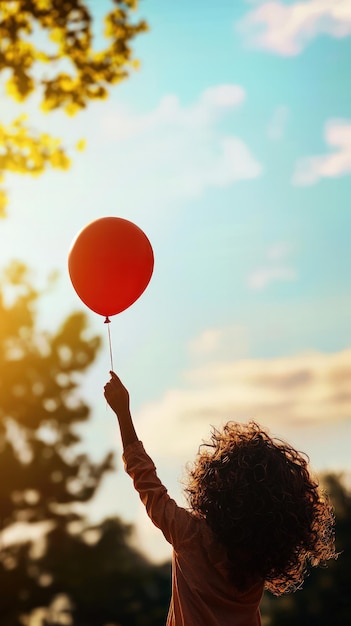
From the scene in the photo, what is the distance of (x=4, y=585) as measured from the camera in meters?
21.8

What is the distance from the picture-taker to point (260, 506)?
2521 mm

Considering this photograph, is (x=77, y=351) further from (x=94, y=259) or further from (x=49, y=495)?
(x=94, y=259)

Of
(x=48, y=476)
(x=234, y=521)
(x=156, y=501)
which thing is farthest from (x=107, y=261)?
(x=48, y=476)

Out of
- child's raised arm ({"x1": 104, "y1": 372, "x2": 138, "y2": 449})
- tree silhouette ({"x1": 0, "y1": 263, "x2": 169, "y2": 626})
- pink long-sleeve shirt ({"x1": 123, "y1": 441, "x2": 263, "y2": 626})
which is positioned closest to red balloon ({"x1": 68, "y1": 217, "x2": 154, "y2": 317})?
child's raised arm ({"x1": 104, "y1": 372, "x2": 138, "y2": 449})

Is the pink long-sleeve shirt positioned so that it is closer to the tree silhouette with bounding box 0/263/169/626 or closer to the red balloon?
the red balloon

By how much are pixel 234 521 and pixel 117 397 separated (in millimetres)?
654

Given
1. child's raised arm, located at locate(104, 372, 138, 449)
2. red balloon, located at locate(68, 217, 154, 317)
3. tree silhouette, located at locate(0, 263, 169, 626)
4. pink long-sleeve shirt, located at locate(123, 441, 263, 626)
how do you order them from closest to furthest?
pink long-sleeve shirt, located at locate(123, 441, 263, 626) → child's raised arm, located at locate(104, 372, 138, 449) → red balloon, located at locate(68, 217, 154, 317) → tree silhouette, located at locate(0, 263, 169, 626)

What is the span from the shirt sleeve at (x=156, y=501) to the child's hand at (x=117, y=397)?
151mm

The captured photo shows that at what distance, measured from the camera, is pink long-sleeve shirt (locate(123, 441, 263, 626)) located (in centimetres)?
240

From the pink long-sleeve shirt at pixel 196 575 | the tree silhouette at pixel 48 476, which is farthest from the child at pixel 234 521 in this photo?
the tree silhouette at pixel 48 476

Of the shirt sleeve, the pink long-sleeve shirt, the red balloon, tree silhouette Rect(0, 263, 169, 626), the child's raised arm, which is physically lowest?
the pink long-sleeve shirt

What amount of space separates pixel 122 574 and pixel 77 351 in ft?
26.4

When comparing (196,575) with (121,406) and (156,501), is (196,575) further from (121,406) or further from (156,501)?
(121,406)

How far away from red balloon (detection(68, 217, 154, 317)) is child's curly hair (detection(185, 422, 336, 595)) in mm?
1271
